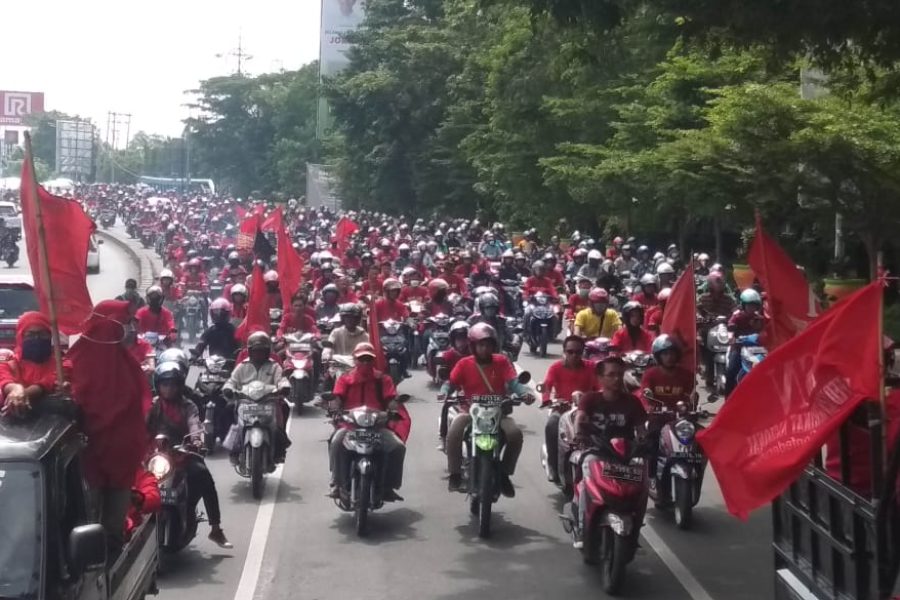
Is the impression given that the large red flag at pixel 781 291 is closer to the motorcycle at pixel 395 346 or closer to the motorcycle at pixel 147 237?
the motorcycle at pixel 395 346

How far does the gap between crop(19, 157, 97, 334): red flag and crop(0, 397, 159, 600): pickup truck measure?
1328mm

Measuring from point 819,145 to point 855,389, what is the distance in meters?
12.2

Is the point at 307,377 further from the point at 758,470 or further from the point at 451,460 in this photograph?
the point at 758,470

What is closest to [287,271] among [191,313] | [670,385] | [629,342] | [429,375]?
Result: [429,375]

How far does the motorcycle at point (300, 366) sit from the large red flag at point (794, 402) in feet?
37.5

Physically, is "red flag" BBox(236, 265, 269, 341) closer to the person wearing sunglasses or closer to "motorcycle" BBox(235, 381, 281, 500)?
"motorcycle" BBox(235, 381, 281, 500)

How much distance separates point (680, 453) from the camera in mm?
10984

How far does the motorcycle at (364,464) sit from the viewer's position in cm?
1083

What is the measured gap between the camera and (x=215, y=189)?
108 m

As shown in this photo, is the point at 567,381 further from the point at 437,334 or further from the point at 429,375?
the point at 429,375

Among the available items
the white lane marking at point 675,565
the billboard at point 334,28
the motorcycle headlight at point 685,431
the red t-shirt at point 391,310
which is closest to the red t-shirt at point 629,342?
the motorcycle headlight at point 685,431

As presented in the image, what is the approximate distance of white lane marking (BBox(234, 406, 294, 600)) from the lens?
934 centimetres

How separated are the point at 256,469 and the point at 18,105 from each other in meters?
146

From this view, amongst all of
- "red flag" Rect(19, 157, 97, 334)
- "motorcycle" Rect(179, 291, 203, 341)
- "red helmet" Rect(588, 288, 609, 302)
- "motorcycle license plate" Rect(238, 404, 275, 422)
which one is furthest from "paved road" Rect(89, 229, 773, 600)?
"motorcycle" Rect(179, 291, 203, 341)
